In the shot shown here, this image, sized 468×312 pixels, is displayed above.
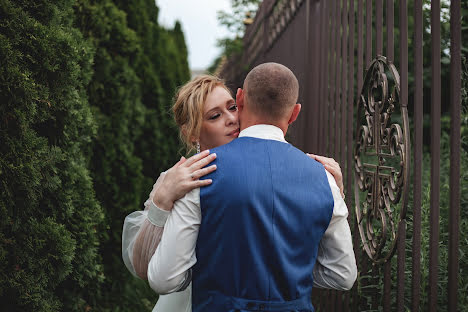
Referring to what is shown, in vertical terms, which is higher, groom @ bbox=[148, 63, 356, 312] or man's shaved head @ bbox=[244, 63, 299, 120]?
man's shaved head @ bbox=[244, 63, 299, 120]

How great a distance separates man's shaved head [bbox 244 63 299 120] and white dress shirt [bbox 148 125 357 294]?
0.20 feet

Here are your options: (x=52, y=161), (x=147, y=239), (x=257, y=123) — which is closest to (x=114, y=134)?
(x=52, y=161)

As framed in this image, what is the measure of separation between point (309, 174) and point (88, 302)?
258 centimetres

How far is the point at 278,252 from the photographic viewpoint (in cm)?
156

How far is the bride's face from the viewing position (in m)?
2.48

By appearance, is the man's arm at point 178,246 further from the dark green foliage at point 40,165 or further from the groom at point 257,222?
the dark green foliage at point 40,165

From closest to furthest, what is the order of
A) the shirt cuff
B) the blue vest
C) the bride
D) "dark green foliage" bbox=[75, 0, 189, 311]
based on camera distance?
1. the blue vest
2. the bride
3. the shirt cuff
4. "dark green foliage" bbox=[75, 0, 189, 311]

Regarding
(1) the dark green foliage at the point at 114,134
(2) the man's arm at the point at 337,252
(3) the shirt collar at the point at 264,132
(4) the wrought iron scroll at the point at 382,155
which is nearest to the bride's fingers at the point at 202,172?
(3) the shirt collar at the point at 264,132

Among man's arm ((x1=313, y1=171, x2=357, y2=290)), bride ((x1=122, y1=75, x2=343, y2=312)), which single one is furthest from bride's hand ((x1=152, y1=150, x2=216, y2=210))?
man's arm ((x1=313, y1=171, x2=357, y2=290))

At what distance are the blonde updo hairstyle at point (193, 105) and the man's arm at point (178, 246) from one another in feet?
2.95

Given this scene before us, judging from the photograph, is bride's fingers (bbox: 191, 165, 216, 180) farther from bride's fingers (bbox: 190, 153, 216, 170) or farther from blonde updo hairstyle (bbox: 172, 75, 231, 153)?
blonde updo hairstyle (bbox: 172, 75, 231, 153)

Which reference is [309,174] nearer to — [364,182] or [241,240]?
[241,240]

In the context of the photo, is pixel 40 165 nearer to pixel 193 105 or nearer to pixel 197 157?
pixel 193 105

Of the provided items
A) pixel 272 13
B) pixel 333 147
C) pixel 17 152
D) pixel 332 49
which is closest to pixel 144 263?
pixel 17 152
